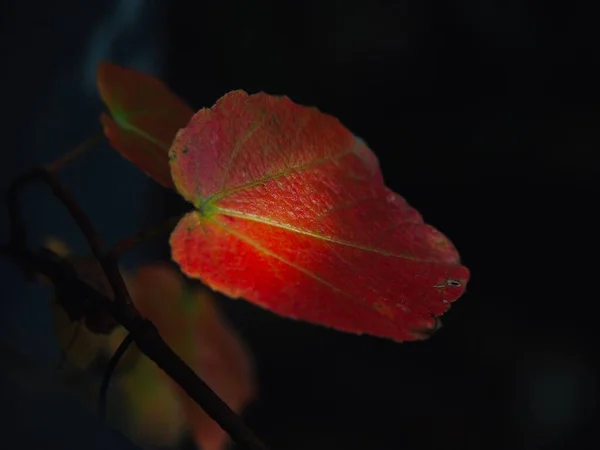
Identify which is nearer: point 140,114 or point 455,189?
point 140,114

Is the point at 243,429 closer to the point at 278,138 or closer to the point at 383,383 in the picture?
the point at 278,138

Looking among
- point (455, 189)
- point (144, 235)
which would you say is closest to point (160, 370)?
point (144, 235)

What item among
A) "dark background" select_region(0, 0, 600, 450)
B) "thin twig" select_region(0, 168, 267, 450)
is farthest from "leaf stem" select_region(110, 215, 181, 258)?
"dark background" select_region(0, 0, 600, 450)

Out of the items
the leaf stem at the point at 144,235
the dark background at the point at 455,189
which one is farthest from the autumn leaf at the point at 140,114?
the dark background at the point at 455,189

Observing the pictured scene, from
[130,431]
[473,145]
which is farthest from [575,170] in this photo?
[130,431]

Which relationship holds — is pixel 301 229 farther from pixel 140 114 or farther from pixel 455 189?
pixel 455 189
